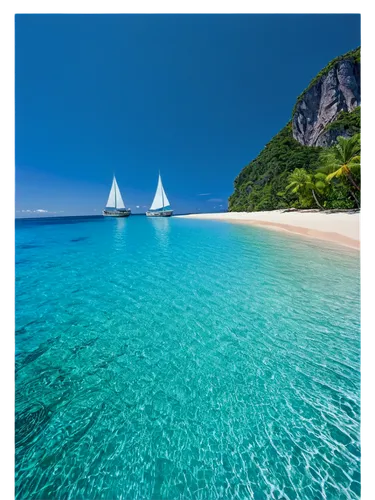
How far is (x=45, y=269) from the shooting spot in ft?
38.4

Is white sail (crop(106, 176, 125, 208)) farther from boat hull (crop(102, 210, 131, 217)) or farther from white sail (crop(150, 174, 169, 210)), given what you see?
white sail (crop(150, 174, 169, 210))

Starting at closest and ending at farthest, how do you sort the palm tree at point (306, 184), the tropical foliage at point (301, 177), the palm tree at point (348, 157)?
the palm tree at point (348, 157), the tropical foliage at point (301, 177), the palm tree at point (306, 184)

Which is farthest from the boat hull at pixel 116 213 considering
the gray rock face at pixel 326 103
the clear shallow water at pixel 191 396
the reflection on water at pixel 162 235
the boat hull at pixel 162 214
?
the clear shallow water at pixel 191 396

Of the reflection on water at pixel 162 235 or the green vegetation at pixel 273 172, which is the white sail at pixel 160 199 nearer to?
the green vegetation at pixel 273 172

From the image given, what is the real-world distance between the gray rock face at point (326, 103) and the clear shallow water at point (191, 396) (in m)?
61.4

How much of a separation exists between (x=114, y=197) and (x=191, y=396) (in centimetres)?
7846

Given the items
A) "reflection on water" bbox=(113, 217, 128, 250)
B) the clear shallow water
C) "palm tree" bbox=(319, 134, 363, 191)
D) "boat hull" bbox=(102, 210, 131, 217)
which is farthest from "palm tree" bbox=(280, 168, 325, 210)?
"boat hull" bbox=(102, 210, 131, 217)

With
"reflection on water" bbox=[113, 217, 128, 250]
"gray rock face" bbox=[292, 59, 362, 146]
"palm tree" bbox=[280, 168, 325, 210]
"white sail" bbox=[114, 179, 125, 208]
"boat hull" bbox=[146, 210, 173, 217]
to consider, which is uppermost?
"gray rock face" bbox=[292, 59, 362, 146]

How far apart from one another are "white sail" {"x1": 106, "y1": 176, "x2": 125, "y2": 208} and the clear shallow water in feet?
238

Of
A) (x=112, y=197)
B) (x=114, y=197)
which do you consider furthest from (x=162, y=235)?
(x=112, y=197)

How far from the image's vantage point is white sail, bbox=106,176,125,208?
72.3 m

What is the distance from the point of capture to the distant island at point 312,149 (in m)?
30.6

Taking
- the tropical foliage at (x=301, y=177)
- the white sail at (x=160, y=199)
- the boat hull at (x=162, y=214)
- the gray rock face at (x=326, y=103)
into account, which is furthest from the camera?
the boat hull at (x=162, y=214)

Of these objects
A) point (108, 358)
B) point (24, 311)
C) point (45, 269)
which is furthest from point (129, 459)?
point (45, 269)
